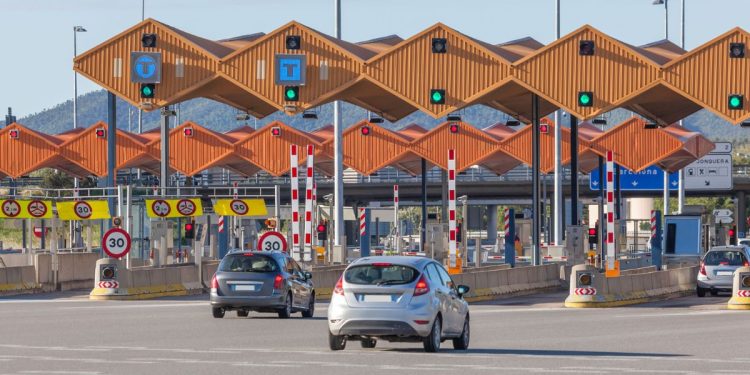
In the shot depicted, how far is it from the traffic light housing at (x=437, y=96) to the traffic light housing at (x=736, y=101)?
24.6 ft

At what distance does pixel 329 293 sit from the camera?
127ft

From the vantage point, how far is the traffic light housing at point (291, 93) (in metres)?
42.2

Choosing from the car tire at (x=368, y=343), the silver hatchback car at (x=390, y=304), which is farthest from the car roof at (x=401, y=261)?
the car tire at (x=368, y=343)

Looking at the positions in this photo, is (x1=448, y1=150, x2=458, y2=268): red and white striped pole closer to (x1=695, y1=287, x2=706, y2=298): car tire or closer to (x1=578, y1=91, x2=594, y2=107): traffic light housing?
(x1=578, y1=91, x2=594, y2=107): traffic light housing

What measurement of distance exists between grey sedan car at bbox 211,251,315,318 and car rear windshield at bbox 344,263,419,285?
8604 millimetres

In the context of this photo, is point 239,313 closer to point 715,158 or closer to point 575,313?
point 575,313

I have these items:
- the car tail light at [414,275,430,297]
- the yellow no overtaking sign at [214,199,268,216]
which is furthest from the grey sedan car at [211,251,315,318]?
the yellow no overtaking sign at [214,199,268,216]

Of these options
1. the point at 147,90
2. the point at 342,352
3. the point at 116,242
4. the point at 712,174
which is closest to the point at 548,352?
the point at 342,352

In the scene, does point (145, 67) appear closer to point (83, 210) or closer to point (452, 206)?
point (83, 210)

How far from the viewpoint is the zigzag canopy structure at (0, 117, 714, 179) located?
68.7m

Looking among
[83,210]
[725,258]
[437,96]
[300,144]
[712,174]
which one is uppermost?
[437,96]

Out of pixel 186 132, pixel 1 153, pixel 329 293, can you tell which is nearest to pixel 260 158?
pixel 186 132

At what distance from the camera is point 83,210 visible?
140 ft

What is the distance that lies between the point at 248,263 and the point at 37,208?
16.0 meters
